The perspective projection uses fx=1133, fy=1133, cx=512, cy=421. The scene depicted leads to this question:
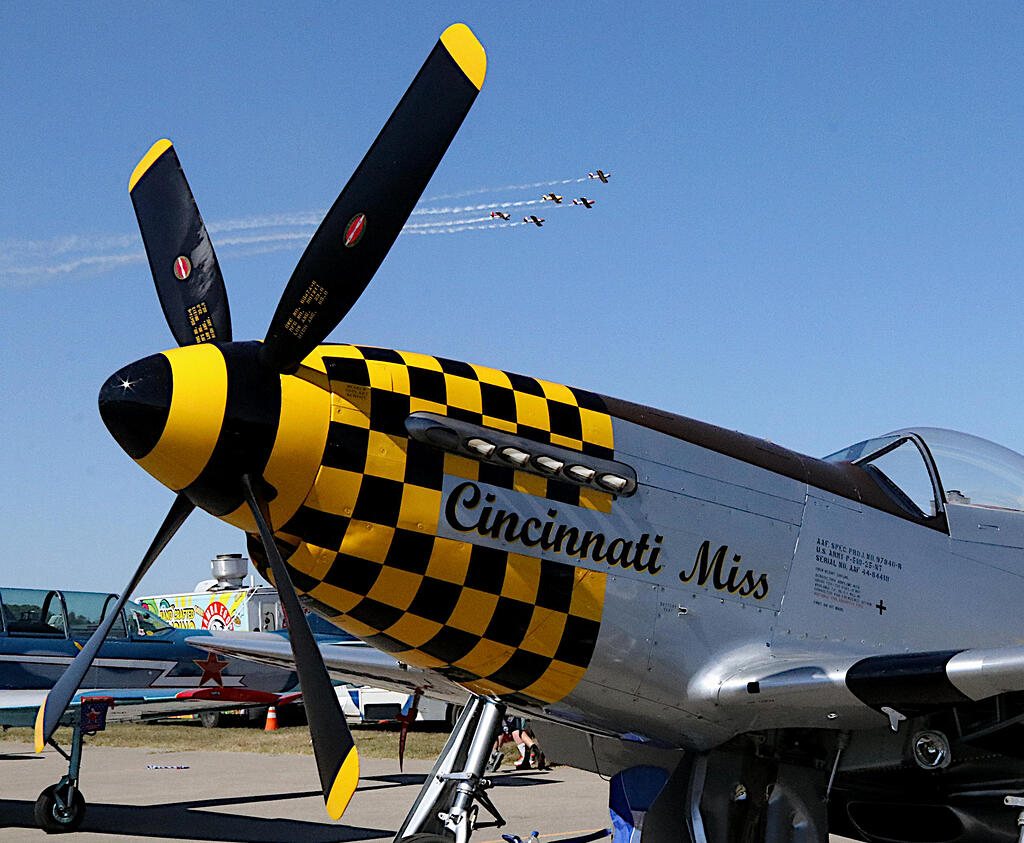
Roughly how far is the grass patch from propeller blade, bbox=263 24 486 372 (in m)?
14.3

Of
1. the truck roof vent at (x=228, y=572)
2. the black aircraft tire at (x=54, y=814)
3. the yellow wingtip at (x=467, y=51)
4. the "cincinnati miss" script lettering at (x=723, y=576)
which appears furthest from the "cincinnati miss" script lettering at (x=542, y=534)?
the truck roof vent at (x=228, y=572)

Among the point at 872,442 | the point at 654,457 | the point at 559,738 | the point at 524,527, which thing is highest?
the point at 872,442

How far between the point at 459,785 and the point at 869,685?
7.61 ft

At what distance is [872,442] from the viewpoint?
619cm

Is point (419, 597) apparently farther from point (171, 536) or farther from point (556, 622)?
point (171, 536)

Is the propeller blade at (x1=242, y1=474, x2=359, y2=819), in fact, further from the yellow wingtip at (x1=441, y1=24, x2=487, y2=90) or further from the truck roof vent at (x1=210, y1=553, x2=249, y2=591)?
the truck roof vent at (x1=210, y1=553, x2=249, y2=591)

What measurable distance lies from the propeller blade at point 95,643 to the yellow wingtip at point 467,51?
81.4 inches

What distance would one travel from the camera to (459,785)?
603cm

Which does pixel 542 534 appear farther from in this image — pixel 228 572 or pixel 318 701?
pixel 228 572

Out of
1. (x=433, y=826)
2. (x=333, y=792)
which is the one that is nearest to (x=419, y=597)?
(x=333, y=792)

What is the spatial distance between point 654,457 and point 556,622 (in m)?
0.88

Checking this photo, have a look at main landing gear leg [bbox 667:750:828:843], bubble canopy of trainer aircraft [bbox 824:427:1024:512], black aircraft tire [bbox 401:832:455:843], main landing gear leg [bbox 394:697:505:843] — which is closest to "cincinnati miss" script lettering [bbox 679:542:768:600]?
main landing gear leg [bbox 667:750:828:843]

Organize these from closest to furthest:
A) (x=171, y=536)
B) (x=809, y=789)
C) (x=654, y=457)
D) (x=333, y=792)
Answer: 1. (x=333, y=792)
2. (x=171, y=536)
3. (x=654, y=457)
4. (x=809, y=789)

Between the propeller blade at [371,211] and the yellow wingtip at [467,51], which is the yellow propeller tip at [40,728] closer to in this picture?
the propeller blade at [371,211]
